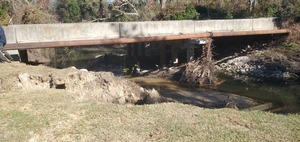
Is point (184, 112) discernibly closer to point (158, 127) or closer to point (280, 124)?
point (158, 127)

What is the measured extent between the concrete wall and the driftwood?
184cm

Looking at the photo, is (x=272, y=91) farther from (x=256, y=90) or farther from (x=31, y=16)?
(x=31, y=16)

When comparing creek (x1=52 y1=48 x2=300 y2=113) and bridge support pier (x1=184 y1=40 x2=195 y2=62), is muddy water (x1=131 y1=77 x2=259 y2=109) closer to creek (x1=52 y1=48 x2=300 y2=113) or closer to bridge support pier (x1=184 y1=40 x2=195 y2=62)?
creek (x1=52 y1=48 x2=300 y2=113)

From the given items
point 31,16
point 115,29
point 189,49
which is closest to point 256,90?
point 189,49

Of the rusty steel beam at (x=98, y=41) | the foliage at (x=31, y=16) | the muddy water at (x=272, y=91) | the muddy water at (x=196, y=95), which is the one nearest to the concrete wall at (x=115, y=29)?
the rusty steel beam at (x=98, y=41)

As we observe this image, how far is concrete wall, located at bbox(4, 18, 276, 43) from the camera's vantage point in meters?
16.3

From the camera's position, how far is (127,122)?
8.27 meters

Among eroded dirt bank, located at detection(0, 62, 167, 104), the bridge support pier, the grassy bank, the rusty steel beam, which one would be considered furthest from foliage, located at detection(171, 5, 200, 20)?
the grassy bank

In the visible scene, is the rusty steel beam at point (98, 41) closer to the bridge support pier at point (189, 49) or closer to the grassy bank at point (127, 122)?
the bridge support pier at point (189, 49)

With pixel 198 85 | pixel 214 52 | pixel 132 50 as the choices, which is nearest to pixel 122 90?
pixel 198 85

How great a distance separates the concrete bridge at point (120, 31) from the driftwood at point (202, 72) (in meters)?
1.58

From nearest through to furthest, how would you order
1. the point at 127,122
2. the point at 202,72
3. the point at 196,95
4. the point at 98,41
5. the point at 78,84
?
1. the point at 127,122
2. the point at 78,84
3. the point at 98,41
4. the point at 196,95
5. the point at 202,72

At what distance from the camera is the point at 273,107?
16.2 metres

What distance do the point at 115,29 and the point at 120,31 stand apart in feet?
1.24
